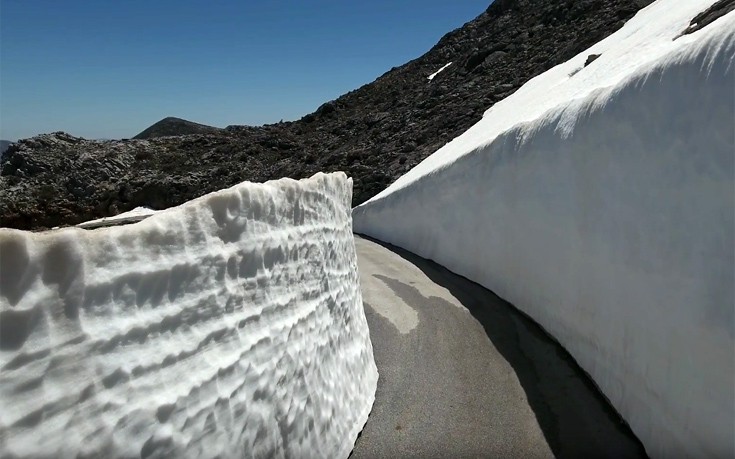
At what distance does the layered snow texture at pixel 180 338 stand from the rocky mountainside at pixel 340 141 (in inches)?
690

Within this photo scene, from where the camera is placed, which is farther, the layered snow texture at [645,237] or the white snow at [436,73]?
the white snow at [436,73]

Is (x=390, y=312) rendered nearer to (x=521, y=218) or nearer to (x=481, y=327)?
(x=481, y=327)

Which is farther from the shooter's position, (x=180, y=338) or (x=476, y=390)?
(x=476, y=390)

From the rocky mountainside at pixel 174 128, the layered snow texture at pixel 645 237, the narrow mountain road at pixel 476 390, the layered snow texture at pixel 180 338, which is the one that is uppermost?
the rocky mountainside at pixel 174 128

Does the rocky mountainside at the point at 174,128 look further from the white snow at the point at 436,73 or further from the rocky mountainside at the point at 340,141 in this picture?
the white snow at the point at 436,73

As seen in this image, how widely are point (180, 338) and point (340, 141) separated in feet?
93.3

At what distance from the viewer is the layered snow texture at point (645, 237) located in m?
3.52

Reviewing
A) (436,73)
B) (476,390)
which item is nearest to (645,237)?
(476,390)

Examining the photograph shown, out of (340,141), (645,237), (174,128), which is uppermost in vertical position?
(174,128)

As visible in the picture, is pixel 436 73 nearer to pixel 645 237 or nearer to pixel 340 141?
pixel 340 141

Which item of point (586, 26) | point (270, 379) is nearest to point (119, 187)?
point (586, 26)

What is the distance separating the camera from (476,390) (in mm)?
5645

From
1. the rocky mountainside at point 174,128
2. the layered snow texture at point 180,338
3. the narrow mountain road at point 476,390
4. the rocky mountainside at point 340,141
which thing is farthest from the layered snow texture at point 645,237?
the rocky mountainside at point 174,128

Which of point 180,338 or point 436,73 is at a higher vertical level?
point 436,73
